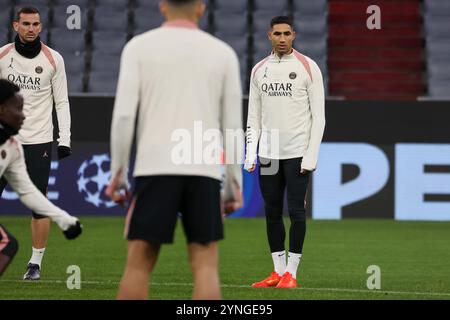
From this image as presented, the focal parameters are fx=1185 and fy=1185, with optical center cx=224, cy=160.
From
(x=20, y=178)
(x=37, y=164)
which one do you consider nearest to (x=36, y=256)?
(x=37, y=164)

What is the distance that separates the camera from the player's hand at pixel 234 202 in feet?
20.0

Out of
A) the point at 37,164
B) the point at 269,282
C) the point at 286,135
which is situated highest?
the point at 286,135

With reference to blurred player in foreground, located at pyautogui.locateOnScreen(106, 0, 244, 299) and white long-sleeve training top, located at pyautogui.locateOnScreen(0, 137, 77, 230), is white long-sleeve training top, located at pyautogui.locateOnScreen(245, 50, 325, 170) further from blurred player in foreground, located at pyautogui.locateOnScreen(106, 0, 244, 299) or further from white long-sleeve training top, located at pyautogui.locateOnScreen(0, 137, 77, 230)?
blurred player in foreground, located at pyautogui.locateOnScreen(106, 0, 244, 299)

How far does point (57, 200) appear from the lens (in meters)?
16.3

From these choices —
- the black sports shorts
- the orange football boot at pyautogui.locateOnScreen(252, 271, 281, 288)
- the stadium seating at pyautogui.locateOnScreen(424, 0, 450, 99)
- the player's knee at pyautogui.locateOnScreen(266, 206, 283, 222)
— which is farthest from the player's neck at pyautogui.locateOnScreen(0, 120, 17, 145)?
the stadium seating at pyautogui.locateOnScreen(424, 0, 450, 99)

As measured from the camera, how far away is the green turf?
8.96 metres

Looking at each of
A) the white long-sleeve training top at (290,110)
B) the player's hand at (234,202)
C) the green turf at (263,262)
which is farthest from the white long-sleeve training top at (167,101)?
the white long-sleeve training top at (290,110)

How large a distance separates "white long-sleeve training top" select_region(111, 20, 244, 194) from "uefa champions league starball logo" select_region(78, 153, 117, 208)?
10383 millimetres

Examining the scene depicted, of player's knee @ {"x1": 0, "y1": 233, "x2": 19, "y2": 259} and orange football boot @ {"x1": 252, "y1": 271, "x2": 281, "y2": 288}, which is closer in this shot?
player's knee @ {"x1": 0, "y1": 233, "x2": 19, "y2": 259}

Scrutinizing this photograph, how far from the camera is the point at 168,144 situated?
5883 mm

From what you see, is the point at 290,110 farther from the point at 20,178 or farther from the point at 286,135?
the point at 20,178

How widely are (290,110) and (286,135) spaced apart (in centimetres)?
21

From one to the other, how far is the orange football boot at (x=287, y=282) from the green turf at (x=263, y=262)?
0.07 meters
